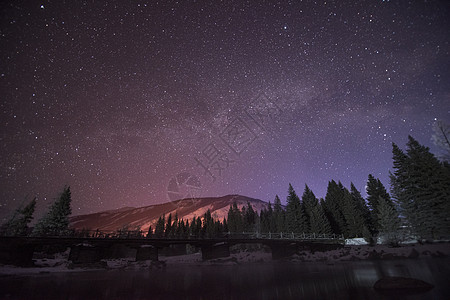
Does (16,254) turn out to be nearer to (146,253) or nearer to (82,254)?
(82,254)

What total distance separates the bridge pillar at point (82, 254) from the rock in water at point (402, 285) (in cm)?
3744

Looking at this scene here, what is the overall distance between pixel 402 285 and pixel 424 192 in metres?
31.1

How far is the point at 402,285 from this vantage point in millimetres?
10883

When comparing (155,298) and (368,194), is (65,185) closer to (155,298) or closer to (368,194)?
(155,298)

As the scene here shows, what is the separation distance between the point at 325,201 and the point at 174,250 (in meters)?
61.4

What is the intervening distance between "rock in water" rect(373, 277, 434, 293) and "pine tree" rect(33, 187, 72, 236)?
59254 mm

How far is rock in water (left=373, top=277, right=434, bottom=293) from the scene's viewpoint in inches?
416

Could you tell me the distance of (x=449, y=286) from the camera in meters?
10.8

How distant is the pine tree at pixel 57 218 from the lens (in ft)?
157

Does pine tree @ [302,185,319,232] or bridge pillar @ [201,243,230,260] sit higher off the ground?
pine tree @ [302,185,319,232]

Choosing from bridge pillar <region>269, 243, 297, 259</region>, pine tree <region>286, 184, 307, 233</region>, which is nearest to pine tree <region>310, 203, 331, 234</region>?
pine tree <region>286, 184, 307, 233</region>

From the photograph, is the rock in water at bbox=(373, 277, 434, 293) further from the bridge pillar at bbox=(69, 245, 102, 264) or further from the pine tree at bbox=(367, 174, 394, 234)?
the pine tree at bbox=(367, 174, 394, 234)

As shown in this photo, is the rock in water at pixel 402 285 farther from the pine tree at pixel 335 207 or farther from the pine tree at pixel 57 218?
the pine tree at pixel 57 218

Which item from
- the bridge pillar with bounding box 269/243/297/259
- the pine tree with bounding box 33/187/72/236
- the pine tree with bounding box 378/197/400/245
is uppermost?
the pine tree with bounding box 33/187/72/236
